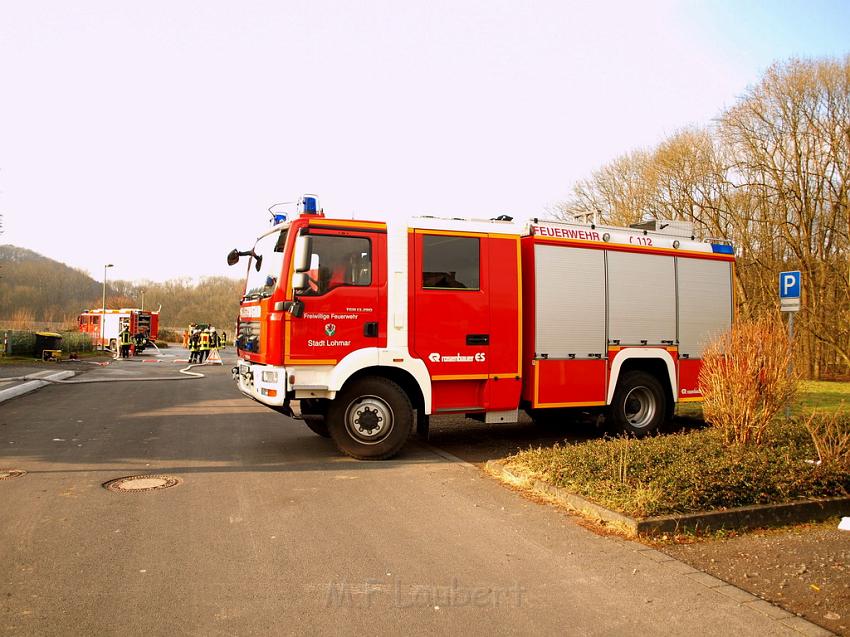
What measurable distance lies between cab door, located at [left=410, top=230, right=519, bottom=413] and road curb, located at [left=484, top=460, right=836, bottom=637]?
1.57 m

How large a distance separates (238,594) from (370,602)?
→ 79cm

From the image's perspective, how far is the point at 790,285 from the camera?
1202 cm

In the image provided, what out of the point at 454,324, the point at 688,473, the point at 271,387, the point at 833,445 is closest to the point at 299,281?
the point at 271,387

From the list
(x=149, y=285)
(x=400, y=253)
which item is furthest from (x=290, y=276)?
(x=149, y=285)

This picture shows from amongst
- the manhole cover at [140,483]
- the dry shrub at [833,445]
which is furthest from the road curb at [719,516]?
the manhole cover at [140,483]

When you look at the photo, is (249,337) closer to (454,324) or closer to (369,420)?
(369,420)

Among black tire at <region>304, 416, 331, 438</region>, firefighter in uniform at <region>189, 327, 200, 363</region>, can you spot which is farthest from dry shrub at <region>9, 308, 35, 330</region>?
black tire at <region>304, 416, 331, 438</region>

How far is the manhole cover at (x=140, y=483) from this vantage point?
266 inches

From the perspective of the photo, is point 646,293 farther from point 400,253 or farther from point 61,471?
point 61,471

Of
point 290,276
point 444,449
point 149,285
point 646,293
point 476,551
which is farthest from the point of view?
point 149,285

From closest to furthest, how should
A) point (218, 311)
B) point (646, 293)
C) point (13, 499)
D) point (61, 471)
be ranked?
point (13, 499)
point (61, 471)
point (646, 293)
point (218, 311)

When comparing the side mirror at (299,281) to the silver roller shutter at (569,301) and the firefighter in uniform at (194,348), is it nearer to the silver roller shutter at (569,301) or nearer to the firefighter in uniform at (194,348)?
the silver roller shutter at (569,301)

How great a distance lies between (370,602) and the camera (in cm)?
407

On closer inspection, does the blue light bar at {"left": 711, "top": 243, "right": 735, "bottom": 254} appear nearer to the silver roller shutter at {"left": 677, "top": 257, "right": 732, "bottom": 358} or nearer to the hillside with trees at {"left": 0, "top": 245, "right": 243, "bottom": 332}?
the silver roller shutter at {"left": 677, "top": 257, "right": 732, "bottom": 358}
